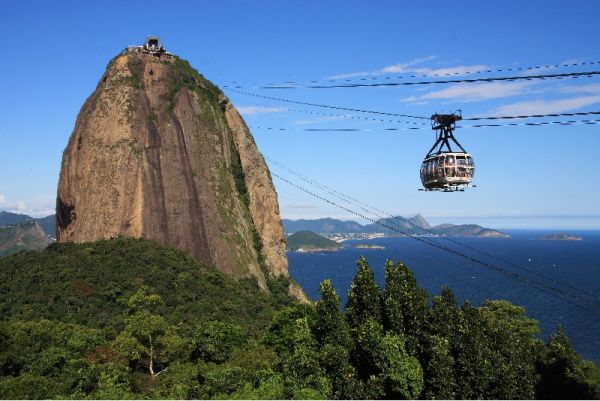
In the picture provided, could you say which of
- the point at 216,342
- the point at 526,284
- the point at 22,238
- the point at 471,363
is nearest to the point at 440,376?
the point at 471,363

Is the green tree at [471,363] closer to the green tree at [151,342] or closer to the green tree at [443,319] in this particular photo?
the green tree at [443,319]

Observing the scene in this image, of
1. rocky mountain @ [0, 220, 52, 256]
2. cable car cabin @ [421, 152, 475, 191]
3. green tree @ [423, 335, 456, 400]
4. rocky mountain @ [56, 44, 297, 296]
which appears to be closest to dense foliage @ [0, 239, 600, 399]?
green tree @ [423, 335, 456, 400]

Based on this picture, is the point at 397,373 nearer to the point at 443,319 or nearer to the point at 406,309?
the point at 406,309

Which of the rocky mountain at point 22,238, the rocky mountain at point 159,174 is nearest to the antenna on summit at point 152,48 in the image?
the rocky mountain at point 159,174

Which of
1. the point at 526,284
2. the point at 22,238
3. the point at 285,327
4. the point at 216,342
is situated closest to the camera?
the point at 216,342

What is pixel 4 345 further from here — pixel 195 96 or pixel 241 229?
pixel 195 96

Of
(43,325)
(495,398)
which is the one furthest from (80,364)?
(495,398)
